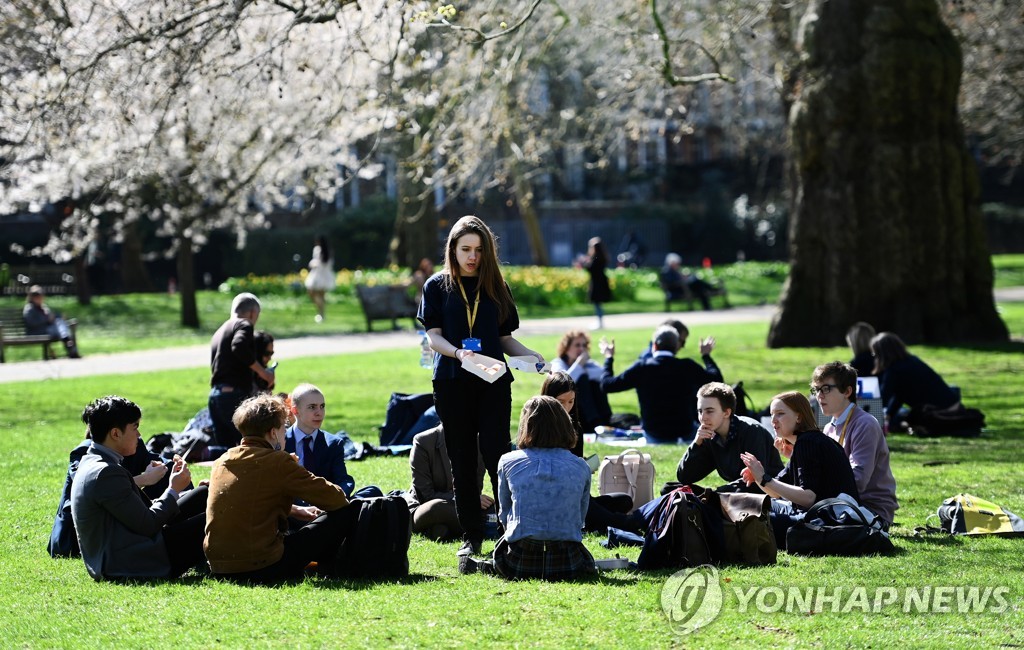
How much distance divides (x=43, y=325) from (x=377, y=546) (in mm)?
15067

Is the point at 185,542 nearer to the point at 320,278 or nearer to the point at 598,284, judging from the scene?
the point at 598,284

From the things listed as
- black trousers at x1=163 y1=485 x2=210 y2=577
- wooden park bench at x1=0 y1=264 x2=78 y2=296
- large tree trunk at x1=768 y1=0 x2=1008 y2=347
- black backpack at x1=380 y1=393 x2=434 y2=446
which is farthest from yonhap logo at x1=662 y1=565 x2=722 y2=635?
wooden park bench at x1=0 y1=264 x2=78 y2=296

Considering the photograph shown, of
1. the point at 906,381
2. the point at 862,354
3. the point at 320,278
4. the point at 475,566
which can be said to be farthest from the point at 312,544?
the point at 320,278

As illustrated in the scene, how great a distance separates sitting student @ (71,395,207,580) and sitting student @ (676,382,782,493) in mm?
2739

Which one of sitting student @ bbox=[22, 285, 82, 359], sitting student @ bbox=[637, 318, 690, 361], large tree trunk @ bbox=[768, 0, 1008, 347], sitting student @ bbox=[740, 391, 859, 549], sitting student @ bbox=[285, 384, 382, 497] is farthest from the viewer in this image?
sitting student @ bbox=[22, 285, 82, 359]

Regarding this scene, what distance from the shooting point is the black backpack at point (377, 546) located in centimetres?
659

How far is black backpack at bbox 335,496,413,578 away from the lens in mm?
6590

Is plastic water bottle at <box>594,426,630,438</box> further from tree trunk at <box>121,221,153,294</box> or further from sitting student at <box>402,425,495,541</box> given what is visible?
tree trunk at <box>121,221,153,294</box>

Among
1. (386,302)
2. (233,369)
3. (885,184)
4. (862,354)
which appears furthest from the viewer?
(386,302)

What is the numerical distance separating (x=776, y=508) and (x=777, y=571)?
0.78m

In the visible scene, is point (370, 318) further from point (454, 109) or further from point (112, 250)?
point (112, 250)

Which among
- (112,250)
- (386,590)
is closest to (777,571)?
(386,590)

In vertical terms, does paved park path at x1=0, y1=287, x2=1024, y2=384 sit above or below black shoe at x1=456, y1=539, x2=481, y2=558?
above

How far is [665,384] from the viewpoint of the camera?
1105 centimetres
